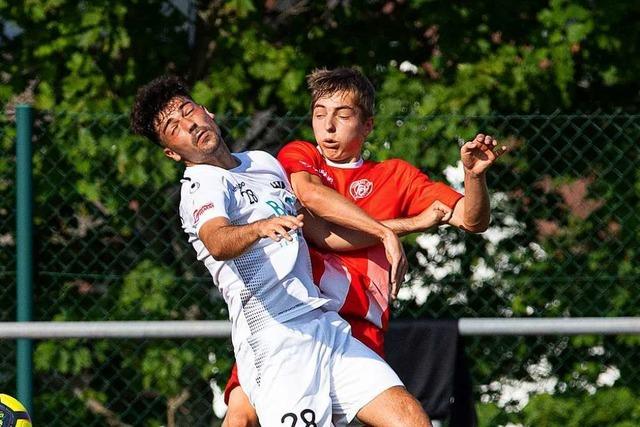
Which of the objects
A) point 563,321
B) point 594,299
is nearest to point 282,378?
point 563,321

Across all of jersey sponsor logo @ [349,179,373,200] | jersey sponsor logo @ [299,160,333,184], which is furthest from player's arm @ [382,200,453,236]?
jersey sponsor logo @ [299,160,333,184]

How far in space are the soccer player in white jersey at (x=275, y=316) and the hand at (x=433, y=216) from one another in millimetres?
432

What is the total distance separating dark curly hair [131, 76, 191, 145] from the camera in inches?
181

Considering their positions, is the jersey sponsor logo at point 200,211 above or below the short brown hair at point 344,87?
below

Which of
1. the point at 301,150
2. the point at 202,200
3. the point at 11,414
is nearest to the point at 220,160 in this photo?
the point at 202,200

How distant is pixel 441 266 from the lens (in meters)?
6.34

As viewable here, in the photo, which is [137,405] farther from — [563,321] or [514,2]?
[514,2]

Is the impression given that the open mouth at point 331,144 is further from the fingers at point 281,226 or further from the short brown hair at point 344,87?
the fingers at point 281,226

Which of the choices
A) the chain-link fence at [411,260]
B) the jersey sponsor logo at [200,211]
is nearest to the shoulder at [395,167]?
the jersey sponsor logo at [200,211]

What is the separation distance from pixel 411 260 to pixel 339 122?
1.71m

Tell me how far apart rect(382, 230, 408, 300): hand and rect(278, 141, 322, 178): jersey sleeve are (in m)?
0.45

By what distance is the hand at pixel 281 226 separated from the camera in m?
3.77

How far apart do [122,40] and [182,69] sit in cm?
63

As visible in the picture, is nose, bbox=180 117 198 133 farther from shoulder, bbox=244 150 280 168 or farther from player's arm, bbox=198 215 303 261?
player's arm, bbox=198 215 303 261
